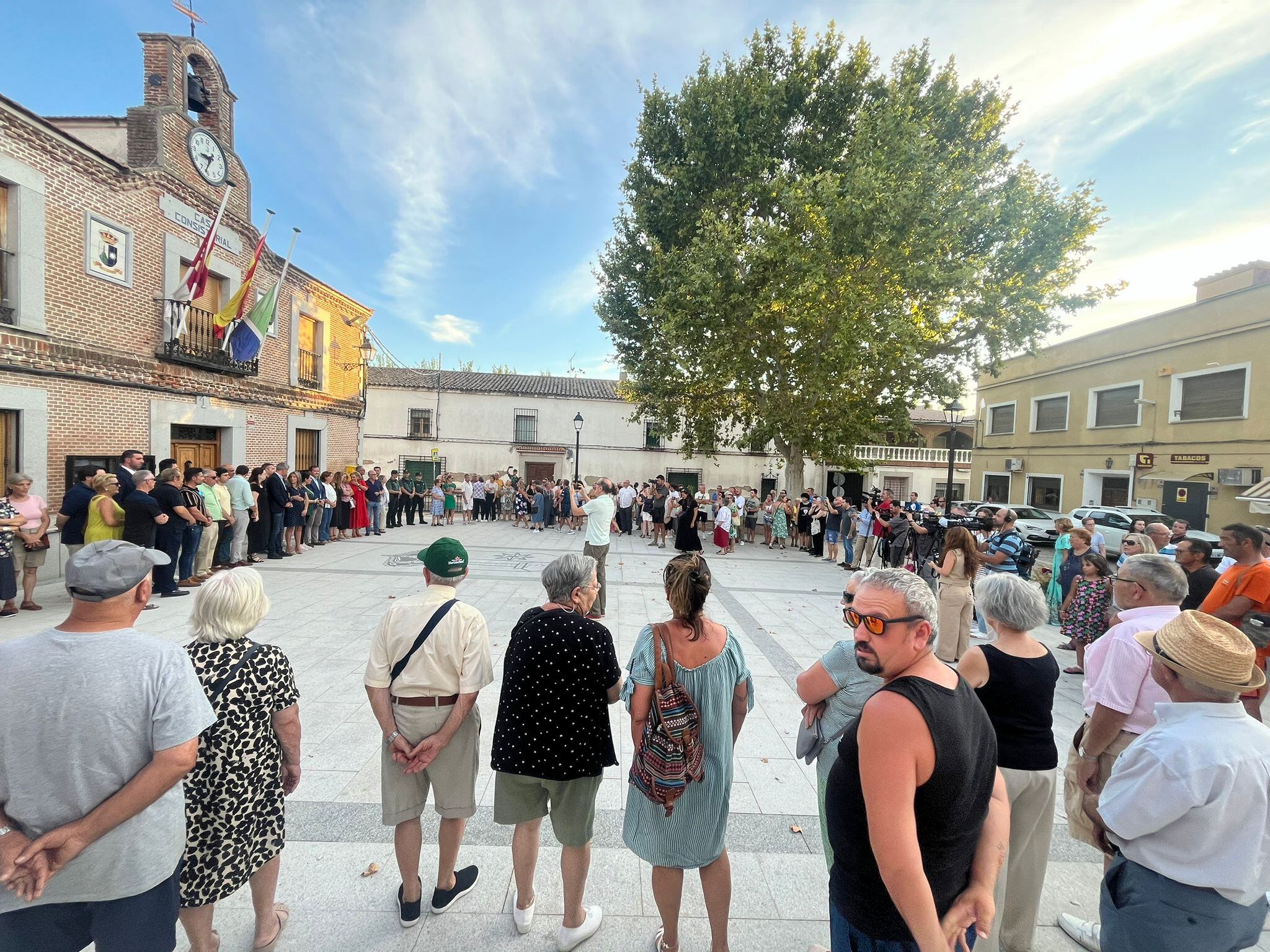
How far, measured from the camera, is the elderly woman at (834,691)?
6.81 feet

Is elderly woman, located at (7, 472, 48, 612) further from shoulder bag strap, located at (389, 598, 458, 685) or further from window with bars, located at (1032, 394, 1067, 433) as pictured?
window with bars, located at (1032, 394, 1067, 433)

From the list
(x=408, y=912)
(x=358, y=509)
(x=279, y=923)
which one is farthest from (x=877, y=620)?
(x=358, y=509)

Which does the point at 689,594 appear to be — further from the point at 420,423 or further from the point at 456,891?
the point at 420,423

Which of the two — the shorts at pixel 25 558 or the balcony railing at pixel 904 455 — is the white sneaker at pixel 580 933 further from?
the balcony railing at pixel 904 455

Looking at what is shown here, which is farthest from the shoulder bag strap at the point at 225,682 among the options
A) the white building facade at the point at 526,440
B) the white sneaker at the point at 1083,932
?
the white building facade at the point at 526,440

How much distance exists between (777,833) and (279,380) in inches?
651

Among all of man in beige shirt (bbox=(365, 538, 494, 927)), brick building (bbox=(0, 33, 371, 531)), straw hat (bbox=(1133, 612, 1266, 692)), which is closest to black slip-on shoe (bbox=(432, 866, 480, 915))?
man in beige shirt (bbox=(365, 538, 494, 927))

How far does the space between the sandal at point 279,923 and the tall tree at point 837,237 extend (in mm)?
13584

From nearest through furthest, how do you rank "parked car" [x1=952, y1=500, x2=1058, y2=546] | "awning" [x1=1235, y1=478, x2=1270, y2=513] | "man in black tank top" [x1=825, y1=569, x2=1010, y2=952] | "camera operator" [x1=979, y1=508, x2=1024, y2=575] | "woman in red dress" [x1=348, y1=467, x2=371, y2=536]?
1. "man in black tank top" [x1=825, y1=569, x2=1010, y2=952]
2. "camera operator" [x1=979, y1=508, x2=1024, y2=575]
3. "awning" [x1=1235, y1=478, x2=1270, y2=513]
4. "woman in red dress" [x1=348, y1=467, x2=371, y2=536]
5. "parked car" [x1=952, y1=500, x2=1058, y2=546]

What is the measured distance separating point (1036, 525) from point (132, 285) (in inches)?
991

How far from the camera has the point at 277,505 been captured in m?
10.4

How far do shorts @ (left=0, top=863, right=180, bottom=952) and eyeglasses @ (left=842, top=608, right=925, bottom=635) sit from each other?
7.36ft

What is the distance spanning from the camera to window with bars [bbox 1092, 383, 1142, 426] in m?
18.8

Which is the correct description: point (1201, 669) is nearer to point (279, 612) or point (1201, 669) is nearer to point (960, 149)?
point (279, 612)
